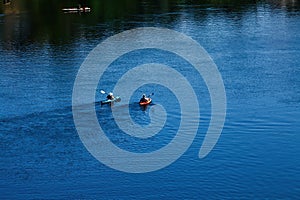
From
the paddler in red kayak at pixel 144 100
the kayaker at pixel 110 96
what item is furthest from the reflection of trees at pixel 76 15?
the paddler in red kayak at pixel 144 100

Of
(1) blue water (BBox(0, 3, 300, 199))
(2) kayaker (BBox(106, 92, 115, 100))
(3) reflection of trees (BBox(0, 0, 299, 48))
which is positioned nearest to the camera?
(1) blue water (BBox(0, 3, 300, 199))

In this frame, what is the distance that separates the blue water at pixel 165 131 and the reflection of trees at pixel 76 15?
834 centimetres

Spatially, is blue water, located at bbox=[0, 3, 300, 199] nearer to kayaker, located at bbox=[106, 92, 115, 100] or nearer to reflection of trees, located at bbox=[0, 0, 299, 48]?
kayaker, located at bbox=[106, 92, 115, 100]

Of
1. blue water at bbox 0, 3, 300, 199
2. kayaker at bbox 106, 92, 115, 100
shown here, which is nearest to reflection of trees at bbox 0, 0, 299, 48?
blue water at bbox 0, 3, 300, 199

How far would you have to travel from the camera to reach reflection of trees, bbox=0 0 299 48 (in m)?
74.7

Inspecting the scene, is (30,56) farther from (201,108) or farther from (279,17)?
(279,17)

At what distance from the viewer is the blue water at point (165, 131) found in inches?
1287

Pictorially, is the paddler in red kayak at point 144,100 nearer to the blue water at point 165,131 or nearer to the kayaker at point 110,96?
the blue water at point 165,131

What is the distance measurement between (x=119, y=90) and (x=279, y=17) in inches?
1447

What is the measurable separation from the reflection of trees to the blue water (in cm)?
834

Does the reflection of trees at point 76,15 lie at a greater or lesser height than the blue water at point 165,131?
greater

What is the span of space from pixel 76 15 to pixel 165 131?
5099 cm

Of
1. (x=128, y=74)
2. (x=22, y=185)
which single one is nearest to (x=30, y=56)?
(x=128, y=74)

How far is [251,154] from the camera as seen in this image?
36125mm
